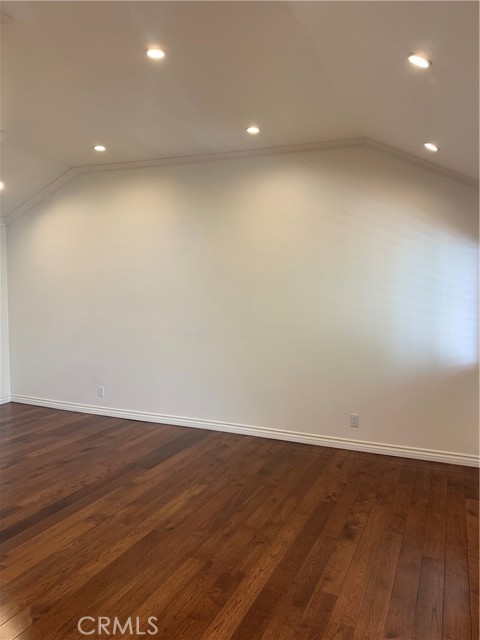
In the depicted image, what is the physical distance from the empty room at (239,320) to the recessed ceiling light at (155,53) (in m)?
0.02

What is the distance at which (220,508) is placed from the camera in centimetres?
309

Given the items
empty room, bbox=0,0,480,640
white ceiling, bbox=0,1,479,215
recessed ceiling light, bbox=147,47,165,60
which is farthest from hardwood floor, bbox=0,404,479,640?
recessed ceiling light, bbox=147,47,165,60

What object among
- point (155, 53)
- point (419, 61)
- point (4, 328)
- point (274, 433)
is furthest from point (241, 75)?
point (4, 328)

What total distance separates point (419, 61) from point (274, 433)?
3297 millimetres

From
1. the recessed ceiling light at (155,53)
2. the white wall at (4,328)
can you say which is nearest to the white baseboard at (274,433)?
the white wall at (4,328)

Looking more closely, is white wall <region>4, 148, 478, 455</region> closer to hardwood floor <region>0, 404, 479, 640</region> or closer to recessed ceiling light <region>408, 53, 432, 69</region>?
hardwood floor <region>0, 404, 479, 640</region>

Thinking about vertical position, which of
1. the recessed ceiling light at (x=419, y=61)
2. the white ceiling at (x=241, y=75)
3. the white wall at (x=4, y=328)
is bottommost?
the white wall at (x=4, y=328)

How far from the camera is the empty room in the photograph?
2.20 m

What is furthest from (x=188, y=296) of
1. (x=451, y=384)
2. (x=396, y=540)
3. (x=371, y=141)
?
(x=396, y=540)

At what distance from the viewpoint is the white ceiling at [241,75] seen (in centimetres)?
211

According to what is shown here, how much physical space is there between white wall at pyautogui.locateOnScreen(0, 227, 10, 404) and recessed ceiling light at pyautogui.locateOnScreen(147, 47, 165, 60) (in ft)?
12.6

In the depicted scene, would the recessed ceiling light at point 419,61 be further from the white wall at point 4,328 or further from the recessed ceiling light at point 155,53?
the white wall at point 4,328

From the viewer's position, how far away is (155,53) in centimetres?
259

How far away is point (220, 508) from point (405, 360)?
203 cm
